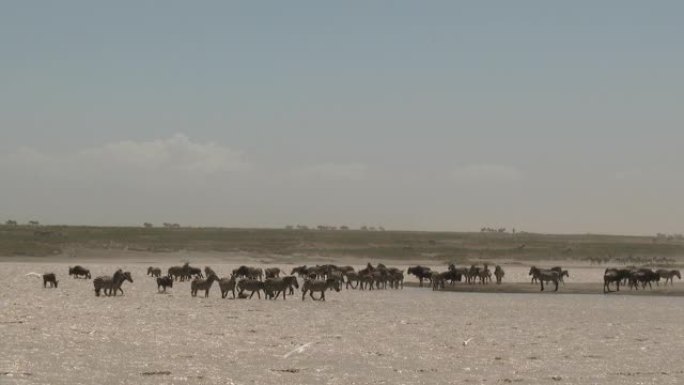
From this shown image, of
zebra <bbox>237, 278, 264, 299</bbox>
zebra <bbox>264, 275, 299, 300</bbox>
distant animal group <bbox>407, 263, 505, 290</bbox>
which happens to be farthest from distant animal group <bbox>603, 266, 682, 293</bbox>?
zebra <bbox>237, 278, 264, 299</bbox>

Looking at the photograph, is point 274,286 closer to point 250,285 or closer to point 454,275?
point 250,285

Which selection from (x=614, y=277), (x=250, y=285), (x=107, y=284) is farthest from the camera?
Answer: (x=614, y=277)

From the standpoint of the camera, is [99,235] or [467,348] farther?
[99,235]

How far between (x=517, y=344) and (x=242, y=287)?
15225mm

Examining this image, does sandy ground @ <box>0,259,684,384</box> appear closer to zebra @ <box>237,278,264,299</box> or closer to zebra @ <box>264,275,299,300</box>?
zebra @ <box>264,275,299,300</box>

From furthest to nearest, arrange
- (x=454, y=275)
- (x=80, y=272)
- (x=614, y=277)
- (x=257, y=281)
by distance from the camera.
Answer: (x=80, y=272)
(x=454, y=275)
(x=614, y=277)
(x=257, y=281)

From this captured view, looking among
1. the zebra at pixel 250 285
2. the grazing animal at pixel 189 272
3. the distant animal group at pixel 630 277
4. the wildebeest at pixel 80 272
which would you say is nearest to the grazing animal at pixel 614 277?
the distant animal group at pixel 630 277

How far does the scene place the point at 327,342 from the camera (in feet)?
62.8

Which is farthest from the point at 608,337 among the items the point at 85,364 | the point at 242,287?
the point at 242,287

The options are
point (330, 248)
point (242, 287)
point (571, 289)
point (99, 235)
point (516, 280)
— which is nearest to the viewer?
point (242, 287)

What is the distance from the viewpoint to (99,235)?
10881 centimetres

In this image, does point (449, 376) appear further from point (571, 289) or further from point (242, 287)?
point (571, 289)

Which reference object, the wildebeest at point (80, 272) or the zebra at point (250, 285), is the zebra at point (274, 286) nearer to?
the zebra at point (250, 285)

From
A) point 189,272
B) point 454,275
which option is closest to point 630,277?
point 454,275
